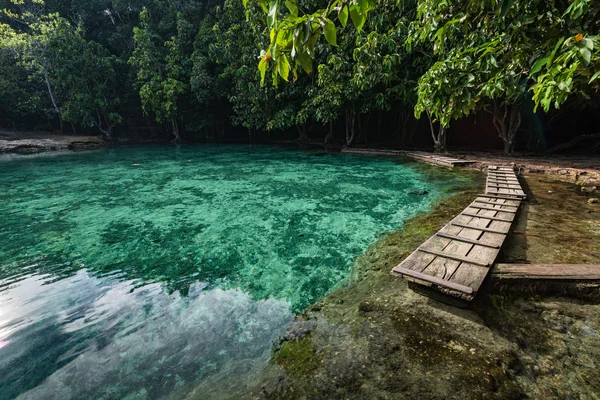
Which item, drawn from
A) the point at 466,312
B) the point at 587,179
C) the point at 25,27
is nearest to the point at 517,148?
the point at 587,179

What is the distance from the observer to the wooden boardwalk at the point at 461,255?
275cm

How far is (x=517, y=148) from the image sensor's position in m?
17.0

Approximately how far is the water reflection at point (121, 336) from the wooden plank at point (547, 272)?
2.41 m

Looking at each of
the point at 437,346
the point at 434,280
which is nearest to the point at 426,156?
the point at 434,280

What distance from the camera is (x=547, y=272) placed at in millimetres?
2916

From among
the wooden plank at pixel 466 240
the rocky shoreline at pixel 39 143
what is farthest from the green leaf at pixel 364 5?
the rocky shoreline at pixel 39 143

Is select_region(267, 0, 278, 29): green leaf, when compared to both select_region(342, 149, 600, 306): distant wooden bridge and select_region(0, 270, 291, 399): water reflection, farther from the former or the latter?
select_region(342, 149, 600, 306): distant wooden bridge

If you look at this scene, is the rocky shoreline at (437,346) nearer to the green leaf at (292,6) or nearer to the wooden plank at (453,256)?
the wooden plank at (453,256)

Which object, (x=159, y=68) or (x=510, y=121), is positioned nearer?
(x=510, y=121)

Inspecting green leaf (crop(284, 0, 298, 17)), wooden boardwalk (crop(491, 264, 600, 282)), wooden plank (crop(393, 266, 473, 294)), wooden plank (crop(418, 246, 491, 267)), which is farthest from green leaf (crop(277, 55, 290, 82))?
wooden boardwalk (crop(491, 264, 600, 282))

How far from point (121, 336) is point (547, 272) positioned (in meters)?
4.48

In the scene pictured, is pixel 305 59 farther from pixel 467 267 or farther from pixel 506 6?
pixel 467 267

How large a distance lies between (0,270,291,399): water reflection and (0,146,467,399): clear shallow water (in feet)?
0.04

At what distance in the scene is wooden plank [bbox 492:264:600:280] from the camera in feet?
9.34
